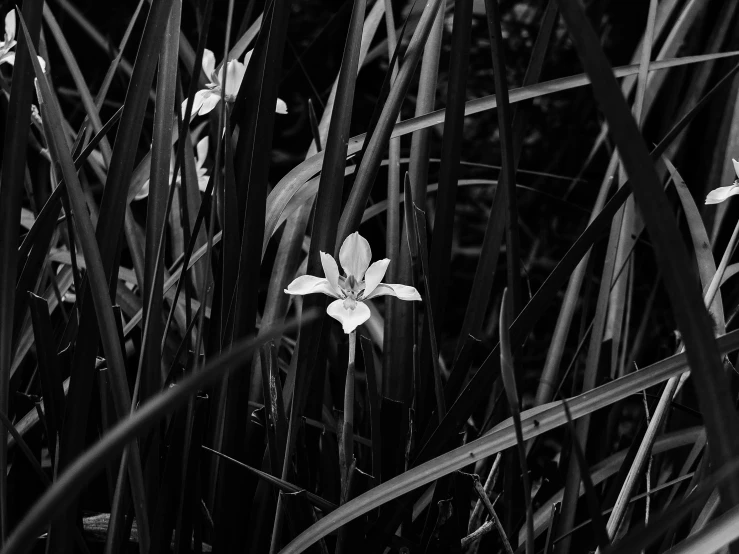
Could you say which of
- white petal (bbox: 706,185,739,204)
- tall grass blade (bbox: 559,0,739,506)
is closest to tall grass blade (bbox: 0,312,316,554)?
tall grass blade (bbox: 559,0,739,506)

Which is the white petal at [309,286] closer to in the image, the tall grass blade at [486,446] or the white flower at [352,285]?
the white flower at [352,285]

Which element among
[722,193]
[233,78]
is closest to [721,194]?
[722,193]

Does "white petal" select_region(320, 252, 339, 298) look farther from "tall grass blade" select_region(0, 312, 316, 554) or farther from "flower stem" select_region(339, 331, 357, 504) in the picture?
"tall grass blade" select_region(0, 312, 316, 554)

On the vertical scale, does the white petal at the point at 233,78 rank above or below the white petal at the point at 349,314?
above

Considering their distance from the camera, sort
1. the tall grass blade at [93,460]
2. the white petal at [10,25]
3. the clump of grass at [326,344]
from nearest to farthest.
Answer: the tall grass blade at [93,460] → the clump of grass at [326,344] → the white petal at [10,25]

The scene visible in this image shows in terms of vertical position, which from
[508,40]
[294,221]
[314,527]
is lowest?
[314,527]

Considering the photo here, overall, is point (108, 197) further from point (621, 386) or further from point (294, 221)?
point (621, 386)

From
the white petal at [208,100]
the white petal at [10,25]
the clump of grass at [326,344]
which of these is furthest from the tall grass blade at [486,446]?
the white petal at [10,25]

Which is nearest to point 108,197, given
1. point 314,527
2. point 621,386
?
point 314,527
